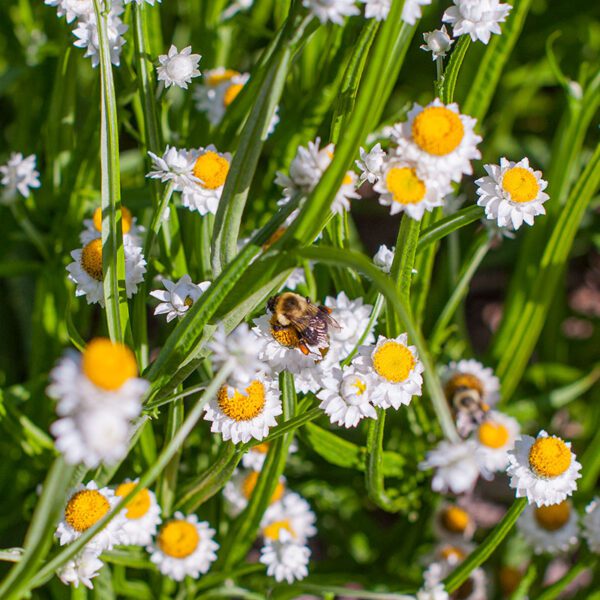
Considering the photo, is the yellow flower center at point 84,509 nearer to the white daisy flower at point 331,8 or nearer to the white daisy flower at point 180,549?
the white daisy flower at point 180,549

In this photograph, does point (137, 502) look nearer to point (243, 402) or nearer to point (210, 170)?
point (243, 402)

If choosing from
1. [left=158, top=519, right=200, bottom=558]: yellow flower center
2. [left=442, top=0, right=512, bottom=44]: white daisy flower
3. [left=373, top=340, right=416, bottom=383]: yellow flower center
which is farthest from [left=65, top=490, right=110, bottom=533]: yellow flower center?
[left=442, top=0, right=512, bottom=44]: white daisy flower

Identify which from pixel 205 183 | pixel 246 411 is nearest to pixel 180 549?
pixel 246 411

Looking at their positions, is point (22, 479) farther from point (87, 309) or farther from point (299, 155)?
point (299, 155)

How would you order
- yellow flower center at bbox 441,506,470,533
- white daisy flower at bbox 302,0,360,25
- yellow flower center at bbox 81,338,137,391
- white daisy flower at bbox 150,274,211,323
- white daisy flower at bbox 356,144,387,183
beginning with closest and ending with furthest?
yellow flower center at bbox 81,338,137,391 → white daisy flower at bbox 302,0,360,25 → white daisy flower at bbox 356,144,387,183 → white daisy flower at bbox 150,274,211,323 → yellow flower center at bbox 441,506,470,533

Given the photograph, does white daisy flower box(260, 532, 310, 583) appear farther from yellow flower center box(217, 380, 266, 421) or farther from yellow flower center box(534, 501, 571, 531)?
yellow flower center box(534, 501, 571, 531)

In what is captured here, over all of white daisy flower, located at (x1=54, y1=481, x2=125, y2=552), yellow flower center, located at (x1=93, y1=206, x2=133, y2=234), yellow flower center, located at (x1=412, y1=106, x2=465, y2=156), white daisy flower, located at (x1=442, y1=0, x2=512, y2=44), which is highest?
white daisy flower, located at (x1=442, y1=0, x2=512, y2=44)

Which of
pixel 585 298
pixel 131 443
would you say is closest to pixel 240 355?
pixel 131 443
